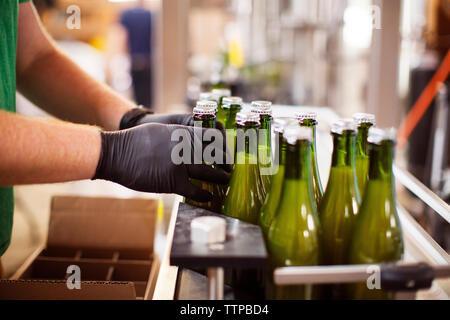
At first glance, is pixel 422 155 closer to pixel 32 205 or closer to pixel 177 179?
pixel 32 205

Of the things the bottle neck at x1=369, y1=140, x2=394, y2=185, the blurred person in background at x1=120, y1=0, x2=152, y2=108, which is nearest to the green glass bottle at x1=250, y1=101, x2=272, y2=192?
the bottle neck at x1=369, y1=140, x2=394, y2=185

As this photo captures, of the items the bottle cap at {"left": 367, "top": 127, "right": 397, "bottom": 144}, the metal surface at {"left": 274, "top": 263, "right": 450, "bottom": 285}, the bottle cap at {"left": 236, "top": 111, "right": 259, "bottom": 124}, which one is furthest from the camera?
the bottle cap at {"left": 236, "top": 111, "right": 259, "bottom": 124}

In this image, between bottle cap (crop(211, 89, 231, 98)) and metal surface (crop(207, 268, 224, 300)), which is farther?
bottle cap (crop(211, 89, 231, 98))

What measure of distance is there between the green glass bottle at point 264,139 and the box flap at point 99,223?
0.44m

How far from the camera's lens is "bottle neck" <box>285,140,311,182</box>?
72 cm

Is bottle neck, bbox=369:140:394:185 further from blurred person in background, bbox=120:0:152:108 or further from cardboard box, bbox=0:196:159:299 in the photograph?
blurred person in background, bbox=120:0:152:108

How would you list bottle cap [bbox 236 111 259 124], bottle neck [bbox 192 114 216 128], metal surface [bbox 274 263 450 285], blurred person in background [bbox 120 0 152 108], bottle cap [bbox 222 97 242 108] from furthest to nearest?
1. blurred person in background [bbox 120 0 152 108]
2. bottle cap [bbox 222 97 242 108]
3. bottle neck [bbox 192 114 216 128]
4. bottle cap [bbox 236 111 259 124]
5. metal surface [bbox 274 263 450 285]

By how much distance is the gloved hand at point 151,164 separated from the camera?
90 centimetres

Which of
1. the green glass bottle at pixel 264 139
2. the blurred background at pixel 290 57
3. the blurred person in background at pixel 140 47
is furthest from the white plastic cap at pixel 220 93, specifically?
the blurred person in background at pixel 140 47

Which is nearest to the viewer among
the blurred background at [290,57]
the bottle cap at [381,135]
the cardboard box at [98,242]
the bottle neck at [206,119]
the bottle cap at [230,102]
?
the bottle cap at [381,135]

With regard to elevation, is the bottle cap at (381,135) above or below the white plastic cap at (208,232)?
above

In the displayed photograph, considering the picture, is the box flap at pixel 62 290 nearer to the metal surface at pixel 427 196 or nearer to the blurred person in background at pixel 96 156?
the blurred person in background at pixel 96 156

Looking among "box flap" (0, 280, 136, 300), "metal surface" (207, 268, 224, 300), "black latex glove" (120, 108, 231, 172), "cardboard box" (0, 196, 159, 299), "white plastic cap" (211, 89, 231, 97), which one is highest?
"white plastic cap" (211, 89, 231, 97)

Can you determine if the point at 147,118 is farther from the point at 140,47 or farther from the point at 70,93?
the point at 140,47
